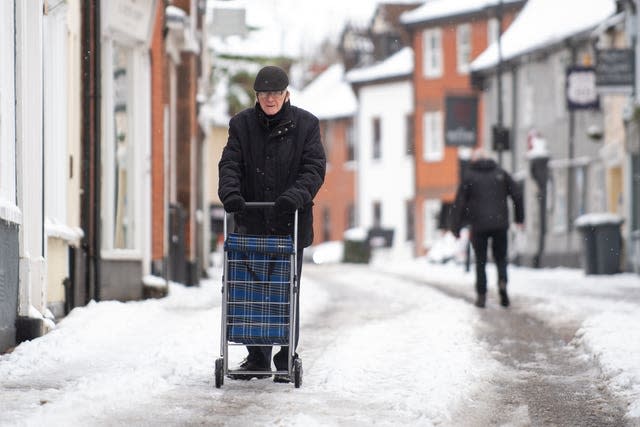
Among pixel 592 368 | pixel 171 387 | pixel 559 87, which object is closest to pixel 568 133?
pixel 559 87

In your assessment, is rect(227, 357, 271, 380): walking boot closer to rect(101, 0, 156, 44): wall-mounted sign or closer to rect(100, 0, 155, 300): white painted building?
rect(100, 0, 155, 300): white painted building

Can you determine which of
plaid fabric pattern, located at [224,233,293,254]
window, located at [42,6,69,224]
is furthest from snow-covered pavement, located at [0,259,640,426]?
window, located at [42,6,69,224]

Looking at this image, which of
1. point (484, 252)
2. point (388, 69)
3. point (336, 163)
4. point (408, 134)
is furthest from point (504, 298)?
point (336, 163)

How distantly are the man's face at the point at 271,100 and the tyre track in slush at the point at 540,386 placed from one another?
77.2 inches

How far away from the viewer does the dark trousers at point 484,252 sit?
15.7 metres

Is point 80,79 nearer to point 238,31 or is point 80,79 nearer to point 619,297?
point 619,297

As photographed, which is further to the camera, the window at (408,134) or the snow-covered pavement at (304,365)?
the window at (408,134)

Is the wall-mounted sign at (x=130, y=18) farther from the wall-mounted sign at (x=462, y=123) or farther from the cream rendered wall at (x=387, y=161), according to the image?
the cream rendered wall at (x=387, y=161)

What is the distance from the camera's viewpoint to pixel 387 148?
54500mm

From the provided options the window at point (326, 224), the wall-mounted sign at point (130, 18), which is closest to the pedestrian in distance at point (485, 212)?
the wall-mounted sign at point (130, 18)

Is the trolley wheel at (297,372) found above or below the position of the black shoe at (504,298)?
above

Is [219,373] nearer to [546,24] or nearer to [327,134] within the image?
[546,24]

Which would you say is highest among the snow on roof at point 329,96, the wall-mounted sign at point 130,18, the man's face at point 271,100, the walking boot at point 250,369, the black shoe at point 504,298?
→ the snow on roof at point 329,96

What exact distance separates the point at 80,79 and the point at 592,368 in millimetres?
6790
